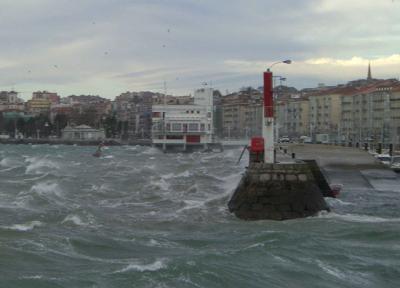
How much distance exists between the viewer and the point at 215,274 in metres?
15.4

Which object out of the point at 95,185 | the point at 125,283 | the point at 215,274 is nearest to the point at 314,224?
the point at 215,274

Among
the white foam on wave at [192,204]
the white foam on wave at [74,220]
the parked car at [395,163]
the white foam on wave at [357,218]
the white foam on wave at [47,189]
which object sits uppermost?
the parked car at [395,163]

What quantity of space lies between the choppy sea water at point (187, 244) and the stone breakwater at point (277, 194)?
0.78 meters

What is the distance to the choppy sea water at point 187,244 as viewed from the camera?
1534cm

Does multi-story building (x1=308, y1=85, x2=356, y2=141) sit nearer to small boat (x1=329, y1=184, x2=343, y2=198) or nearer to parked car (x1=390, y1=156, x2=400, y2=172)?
parked car (x1=390, y1=156, x2=400, y2=172)

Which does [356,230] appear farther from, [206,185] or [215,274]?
[206,185]

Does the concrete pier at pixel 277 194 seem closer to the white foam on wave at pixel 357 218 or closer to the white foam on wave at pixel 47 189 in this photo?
the white foam on wave at pixel 357 218

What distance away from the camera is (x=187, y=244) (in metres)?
19.7

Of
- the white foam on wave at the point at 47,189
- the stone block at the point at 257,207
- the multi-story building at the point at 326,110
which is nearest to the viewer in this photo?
the stone block at the point at 257,207

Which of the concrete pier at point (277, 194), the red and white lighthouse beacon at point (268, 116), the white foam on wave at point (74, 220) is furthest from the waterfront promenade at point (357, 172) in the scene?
the white foam on wave at point (74, 220)

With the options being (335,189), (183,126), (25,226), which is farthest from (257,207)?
(183,126)

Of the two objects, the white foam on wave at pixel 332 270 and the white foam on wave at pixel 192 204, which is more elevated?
the white foam on wave at pixel 332 270

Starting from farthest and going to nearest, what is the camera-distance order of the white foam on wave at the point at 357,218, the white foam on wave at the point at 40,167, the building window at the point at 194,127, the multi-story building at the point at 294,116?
the multi-story building at the point at 294,116 → the building window at the point at 194,127 → the white foam on wave at the point at 40,167 → the white foam on wave at the point at 357,218

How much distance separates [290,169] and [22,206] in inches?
440
